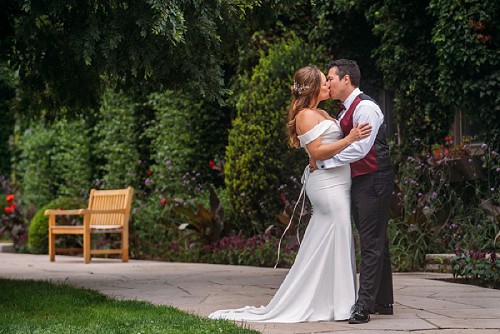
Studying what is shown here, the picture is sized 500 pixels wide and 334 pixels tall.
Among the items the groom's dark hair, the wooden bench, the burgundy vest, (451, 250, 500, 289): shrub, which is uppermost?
the groom's dark hair

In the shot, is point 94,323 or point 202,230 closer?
point 94,323

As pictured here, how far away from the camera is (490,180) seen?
11836mm

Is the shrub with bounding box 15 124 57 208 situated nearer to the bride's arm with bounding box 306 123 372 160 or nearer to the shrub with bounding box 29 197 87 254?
the shrub with bounding box 29 197 87 254

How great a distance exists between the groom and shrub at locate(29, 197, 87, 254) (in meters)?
9.34

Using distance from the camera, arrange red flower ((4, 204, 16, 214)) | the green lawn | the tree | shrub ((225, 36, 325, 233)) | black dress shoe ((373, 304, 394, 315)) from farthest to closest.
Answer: red flower ((4, 204, 16, 214)), shrub ((225, 36, 325, 233)), the tree, black dress shoe ((373, 304, 394, 315)), the green lawn

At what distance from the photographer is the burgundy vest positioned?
21.9 feet

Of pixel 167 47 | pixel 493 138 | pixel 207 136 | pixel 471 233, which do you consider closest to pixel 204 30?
pixel 167 47

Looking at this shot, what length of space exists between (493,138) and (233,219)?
3.94 m

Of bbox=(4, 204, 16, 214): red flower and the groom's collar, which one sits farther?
bbox=(4, 204, 16, 214): red flower

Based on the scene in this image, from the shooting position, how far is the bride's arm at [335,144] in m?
6.54

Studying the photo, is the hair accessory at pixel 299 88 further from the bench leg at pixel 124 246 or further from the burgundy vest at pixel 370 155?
the bench leg at pixel 124 246

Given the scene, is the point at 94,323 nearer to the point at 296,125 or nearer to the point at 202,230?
the point at 296,125

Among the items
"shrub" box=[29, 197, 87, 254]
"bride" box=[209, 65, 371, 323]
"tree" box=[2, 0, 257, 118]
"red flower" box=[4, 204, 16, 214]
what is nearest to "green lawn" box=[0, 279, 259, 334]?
"bride" box=[209, 65, 371, 323]

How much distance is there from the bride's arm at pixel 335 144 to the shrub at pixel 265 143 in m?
5.72
